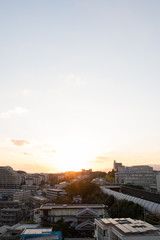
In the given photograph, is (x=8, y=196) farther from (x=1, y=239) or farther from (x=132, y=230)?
(x=132, y=230)

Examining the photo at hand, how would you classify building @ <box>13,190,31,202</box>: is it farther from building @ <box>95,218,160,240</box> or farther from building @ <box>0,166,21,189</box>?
building @ <box>95,218,160,240</box>

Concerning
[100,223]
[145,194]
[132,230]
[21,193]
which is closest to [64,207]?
[145,194]

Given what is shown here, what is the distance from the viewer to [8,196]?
7631cm

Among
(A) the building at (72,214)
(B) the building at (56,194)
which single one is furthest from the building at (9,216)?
(B) the building at (56,194)

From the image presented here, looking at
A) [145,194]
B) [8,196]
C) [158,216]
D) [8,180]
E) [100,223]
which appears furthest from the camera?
[8,180]

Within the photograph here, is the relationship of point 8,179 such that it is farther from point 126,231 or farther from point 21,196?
point 126,231

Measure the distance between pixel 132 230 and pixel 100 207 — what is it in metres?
23.8

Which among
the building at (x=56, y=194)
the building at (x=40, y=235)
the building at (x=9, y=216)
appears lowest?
the building at (x=9, y=216)

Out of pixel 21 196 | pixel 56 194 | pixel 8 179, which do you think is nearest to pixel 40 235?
pixel 56 194

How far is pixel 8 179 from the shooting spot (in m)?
97.4

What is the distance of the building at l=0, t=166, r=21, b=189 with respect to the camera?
9694 centimetres

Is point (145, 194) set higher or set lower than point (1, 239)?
higher

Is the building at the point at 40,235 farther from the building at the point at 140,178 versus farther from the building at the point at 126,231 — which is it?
the building at the point at 140,178

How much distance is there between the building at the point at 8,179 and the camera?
96.9m
